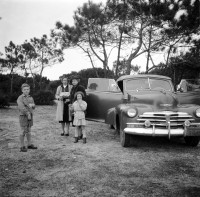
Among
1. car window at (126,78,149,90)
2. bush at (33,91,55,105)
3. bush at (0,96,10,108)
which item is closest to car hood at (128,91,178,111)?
car window at (126,78,149,90)

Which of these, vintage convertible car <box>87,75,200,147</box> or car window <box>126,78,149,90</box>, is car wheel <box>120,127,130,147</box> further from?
car window <box>126,78,149,90</box>

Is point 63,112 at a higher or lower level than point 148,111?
lower

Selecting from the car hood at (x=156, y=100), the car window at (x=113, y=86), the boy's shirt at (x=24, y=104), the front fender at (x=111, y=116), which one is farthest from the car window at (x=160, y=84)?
the boy's shirt at (x=24, y=104)

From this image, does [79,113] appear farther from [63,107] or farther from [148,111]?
[148,111]

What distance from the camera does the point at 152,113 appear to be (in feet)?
17.5

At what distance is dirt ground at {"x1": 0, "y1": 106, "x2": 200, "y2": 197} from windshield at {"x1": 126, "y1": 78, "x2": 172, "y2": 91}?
137 centimetres

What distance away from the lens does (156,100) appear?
19.0ft

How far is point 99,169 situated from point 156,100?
2.34 metres

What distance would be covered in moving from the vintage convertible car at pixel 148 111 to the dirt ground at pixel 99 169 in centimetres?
45

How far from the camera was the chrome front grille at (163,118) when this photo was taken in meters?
5.29

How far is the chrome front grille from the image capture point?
529 centimetres

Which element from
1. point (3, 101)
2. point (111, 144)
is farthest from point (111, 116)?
point (3, 101)

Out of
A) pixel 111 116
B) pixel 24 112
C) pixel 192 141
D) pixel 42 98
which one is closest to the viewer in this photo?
pixel 24 112

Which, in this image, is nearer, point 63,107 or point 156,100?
point 156,100
